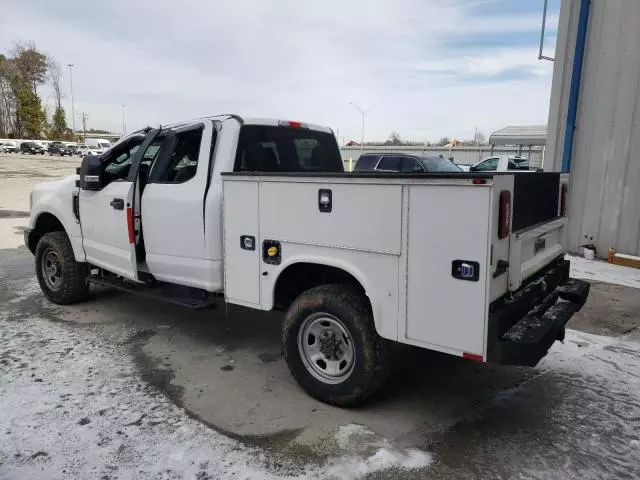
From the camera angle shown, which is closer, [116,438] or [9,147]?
[116,438]

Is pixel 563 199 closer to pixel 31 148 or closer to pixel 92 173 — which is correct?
pixel 92 173

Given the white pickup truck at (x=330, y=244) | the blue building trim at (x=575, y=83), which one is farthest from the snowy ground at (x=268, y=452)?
the blue building trim at (x=575, y=83)

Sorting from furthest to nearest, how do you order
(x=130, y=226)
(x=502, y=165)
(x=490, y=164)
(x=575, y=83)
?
(x=490, y=164) → (x=502, y=165) → (x=575, y=83) → (x=130, y=226)

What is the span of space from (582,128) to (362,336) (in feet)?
24.9

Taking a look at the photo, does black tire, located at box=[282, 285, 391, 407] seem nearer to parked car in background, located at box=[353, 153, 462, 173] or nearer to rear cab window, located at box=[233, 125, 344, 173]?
rear cab window, located at box=[233, 125, 344, 173]

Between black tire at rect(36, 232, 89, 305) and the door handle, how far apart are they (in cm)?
132

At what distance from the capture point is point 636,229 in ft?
27.9

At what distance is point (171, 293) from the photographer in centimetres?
494

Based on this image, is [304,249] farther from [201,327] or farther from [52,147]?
[52,147]

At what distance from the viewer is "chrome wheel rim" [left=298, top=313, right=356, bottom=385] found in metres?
3.67

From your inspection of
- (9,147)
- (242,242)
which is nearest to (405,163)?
(242,242)

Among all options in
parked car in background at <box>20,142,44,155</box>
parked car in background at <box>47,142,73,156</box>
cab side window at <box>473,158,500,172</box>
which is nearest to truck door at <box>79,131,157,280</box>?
cab side window at <box>473,158,500,172</box>

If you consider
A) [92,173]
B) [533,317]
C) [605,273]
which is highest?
[92,173]

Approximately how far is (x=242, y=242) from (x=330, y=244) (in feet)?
2.81
